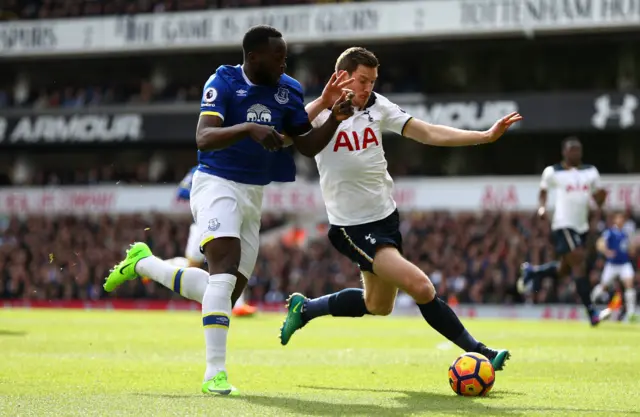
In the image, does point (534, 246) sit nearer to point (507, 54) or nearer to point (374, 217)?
point (507, 54)

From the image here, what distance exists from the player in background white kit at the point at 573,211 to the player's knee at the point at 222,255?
965cm

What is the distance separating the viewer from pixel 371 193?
8.74 metres

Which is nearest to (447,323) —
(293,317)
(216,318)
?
(216,318)

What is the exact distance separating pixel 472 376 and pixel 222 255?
182 centimetres

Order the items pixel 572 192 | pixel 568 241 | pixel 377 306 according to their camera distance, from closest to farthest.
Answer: pixel 377 306 < pixel 568 241 < pixel 572 192

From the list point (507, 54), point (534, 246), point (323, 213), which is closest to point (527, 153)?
point (507, 54)

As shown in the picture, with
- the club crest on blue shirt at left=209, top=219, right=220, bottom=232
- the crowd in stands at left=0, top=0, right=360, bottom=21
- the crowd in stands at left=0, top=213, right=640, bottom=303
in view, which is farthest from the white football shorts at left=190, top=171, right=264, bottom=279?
the crowd in stands at left=0, top=0, right=360, bottom=21

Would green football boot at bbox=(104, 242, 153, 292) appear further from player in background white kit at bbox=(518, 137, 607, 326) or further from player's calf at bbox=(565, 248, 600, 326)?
player's calf at bbox=(565, 248, 600, 326)

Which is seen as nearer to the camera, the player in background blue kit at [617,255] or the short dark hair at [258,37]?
the short dark hair at [258,37]

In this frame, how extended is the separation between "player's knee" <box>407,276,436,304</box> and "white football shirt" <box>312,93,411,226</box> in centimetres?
78

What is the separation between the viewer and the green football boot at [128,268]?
8.98m

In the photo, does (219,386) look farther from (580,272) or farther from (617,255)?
(617,255)

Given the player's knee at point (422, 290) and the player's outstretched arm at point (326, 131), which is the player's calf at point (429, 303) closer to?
the player's knee at point (422, 290)

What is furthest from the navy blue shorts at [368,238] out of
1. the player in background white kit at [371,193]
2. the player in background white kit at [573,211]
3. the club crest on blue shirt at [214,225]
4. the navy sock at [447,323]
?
the player in background white kit at [573,211]
